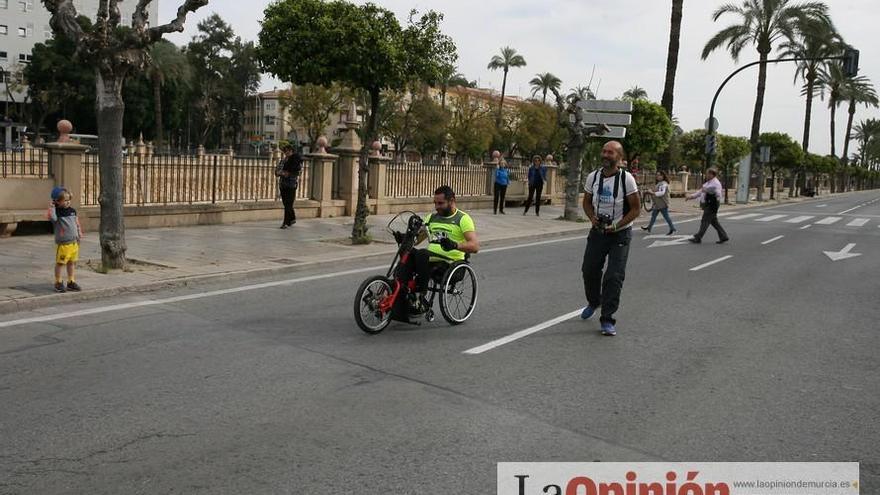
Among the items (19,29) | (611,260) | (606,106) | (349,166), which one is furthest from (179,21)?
(19,29)

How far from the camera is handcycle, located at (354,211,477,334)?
24.0 ft

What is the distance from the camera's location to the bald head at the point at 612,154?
7.55m

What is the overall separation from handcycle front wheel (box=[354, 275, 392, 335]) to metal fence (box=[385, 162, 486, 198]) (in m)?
14.7

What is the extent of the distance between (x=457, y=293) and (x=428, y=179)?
16120mm

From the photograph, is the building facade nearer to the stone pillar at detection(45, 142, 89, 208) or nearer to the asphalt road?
the stone pillar at detection(45, 142, 89, 208)

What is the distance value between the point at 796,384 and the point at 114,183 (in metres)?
8.22

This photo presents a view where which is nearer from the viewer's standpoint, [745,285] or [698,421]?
[698,421]

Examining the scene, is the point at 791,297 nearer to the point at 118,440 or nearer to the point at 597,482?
the point at 597,482

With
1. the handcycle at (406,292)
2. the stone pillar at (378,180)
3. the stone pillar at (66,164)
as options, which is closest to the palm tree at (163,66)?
the stone pillar at (378,180)

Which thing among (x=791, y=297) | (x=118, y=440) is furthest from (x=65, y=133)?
(x=791, y=297)

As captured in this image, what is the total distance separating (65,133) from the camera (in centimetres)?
1384

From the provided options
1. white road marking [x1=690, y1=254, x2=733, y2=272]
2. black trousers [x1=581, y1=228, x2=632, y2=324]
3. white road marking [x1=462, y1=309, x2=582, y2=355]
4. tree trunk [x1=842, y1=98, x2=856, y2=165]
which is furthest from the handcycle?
tree trunk [x1=842, y1=98, x2=856, y2=165]

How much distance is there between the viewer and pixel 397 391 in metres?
5.61

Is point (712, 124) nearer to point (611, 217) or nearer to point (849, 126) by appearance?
point (611, 217)
